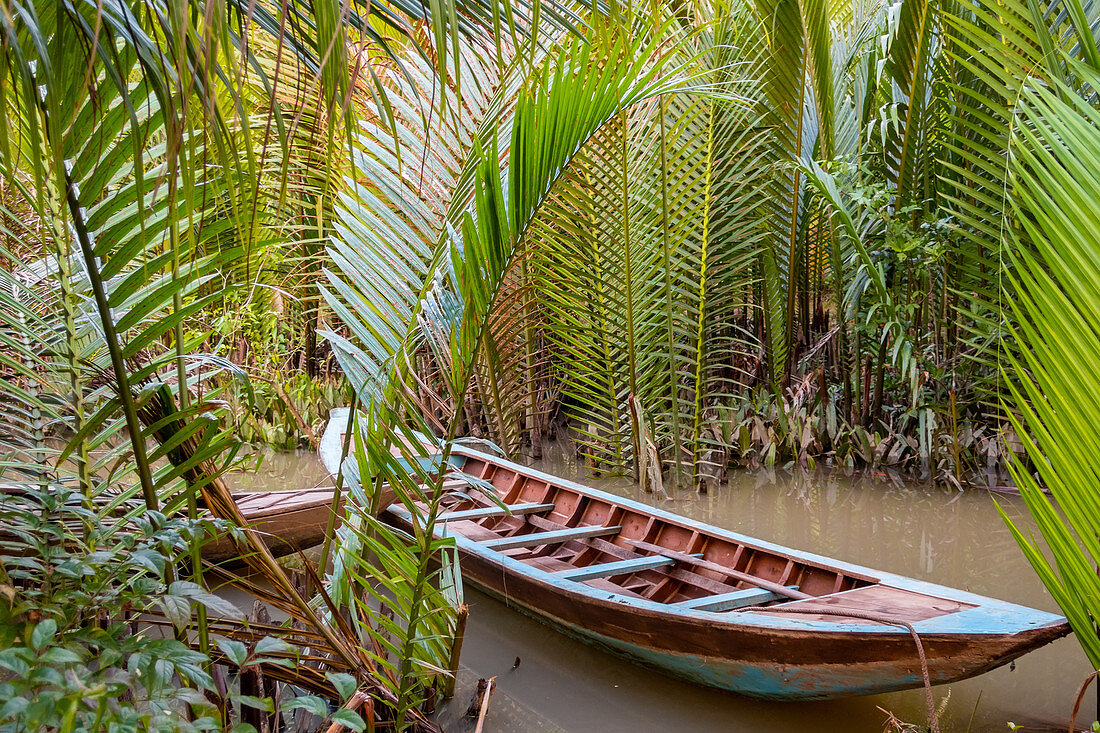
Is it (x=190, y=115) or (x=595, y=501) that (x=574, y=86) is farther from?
(x=595, y=501)

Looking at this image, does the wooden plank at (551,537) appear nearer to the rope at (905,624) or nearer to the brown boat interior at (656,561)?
the brown boat interior at (656,561)

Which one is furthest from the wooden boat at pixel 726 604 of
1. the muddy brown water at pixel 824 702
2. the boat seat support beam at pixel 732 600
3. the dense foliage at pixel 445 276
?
the dense foliage at pixel 445 276

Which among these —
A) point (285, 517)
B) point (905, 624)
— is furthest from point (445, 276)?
point (285, 517)

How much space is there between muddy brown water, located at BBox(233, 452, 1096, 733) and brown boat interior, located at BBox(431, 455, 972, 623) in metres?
0.28

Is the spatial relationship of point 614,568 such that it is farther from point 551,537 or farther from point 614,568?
point 551,537

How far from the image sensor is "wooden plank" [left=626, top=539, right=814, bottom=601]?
271cm

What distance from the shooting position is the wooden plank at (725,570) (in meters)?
2.71

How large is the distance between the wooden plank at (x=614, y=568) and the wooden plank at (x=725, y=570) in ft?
0.17

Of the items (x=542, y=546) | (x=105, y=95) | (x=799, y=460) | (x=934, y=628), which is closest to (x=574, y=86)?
(x=105, y=95)

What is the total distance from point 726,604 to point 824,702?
0.39m

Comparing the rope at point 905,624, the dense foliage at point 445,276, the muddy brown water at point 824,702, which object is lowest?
the muddy brown water at point 824,702

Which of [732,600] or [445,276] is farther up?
[445,276]

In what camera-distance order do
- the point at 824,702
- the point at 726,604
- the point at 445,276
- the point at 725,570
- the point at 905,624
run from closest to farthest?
the point at 445,276 → the point at 905,624 → the point at 824,702 → the point at 726,604 → the point at 725,570

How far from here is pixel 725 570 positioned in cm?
300
